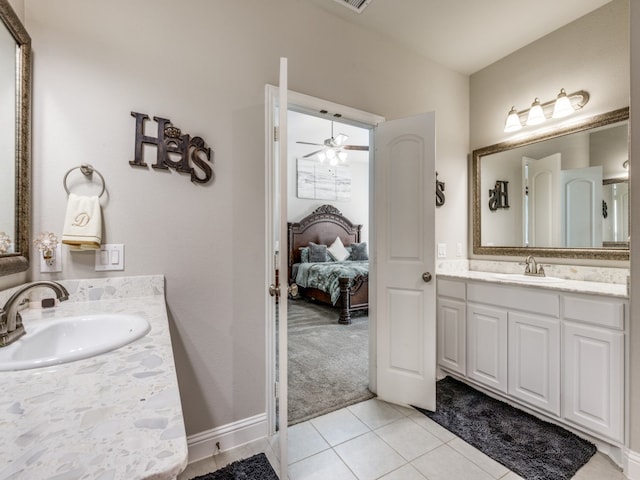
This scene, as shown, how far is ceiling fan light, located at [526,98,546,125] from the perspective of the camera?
7.61 feet

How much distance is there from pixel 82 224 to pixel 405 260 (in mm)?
1895

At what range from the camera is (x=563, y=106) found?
2178 millimetres

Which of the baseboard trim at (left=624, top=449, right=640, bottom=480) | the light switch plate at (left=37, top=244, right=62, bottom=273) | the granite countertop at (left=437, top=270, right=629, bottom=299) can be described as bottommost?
the baseboard trim at (left=624, top=449, right=640, bottom=480)

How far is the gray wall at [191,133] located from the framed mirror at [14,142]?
6cm

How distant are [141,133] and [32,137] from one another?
1.38ft

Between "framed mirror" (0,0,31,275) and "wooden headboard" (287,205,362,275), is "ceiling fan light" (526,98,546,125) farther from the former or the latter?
"wooden headboard" (287,205,362,275)

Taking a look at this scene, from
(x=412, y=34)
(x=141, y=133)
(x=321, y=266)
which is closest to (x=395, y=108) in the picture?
(x=412, y=34)

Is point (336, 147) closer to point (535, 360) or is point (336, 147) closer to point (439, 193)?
point (439, 193)

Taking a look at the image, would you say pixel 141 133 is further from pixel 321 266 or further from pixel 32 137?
pixel 321 266

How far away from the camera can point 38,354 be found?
3.13ft

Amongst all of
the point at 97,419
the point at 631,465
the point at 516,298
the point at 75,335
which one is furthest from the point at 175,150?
the point at 631,465

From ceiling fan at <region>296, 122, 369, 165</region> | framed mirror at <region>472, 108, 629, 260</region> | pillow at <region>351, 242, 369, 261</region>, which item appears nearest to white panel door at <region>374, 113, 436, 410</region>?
framed mirror at <region>472, 108, 629, 260</region>

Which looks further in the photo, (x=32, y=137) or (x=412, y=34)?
(x=412, y=34)

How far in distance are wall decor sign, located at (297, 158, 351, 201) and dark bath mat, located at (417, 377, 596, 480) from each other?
467cm
